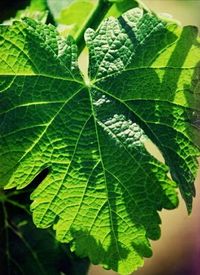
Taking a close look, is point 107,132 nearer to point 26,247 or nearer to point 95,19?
point 95,19

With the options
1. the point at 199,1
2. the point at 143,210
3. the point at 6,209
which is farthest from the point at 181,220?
the point at 143,210

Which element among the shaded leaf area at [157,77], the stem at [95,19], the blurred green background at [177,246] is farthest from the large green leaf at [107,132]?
the blurred green background at [177,246]

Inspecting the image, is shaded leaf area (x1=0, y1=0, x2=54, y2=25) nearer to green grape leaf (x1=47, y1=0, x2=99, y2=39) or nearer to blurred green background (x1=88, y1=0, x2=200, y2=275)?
green grape leaf (x1=47, y1=0, x2=99, y2=39)

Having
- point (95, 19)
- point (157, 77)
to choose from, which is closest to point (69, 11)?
point (95, 19)

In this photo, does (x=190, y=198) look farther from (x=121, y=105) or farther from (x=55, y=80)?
(x=55, y=80)

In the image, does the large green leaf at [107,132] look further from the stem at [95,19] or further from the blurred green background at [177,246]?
the blurred green background at [177,246]

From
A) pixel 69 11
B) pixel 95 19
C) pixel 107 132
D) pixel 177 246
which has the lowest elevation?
pixel 177 246
